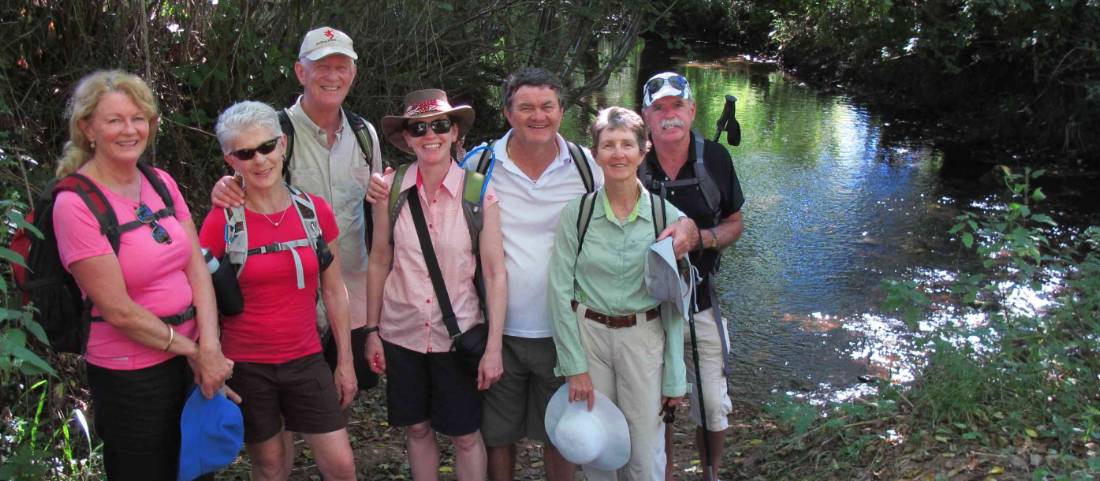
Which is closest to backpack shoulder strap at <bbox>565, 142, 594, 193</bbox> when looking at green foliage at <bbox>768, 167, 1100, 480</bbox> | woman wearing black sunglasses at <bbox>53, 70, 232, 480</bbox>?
woman wearing black sunglasses at <bbox>53, 70, 232, 480</bbox>

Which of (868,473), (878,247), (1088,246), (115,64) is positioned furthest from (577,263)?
(1088,246)

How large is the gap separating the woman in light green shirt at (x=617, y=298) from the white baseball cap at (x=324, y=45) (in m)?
0.94

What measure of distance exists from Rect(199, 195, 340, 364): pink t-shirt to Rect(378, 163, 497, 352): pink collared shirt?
0.29 metres

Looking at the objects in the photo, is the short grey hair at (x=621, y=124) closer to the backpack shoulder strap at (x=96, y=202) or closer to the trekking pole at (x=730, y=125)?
the trekking pole at (x=730, y=125)

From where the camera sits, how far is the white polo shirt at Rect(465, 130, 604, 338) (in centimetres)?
329

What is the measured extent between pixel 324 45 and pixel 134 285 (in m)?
1.09

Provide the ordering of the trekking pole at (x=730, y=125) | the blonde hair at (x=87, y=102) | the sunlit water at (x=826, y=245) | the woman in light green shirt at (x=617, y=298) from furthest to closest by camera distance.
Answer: the sunlit water at (x=826, y=245)
the trekking pole at (x=730, y=125)
the woman in light green shirt at (x=617, y=298)
the blonde hair at (x=87, y=102)

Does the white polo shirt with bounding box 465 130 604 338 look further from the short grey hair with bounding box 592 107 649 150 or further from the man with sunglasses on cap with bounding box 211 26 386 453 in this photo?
the man with sunglasses on cap with bounding box 211 26 386 453

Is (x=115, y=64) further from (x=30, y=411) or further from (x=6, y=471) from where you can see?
(x=6, y=471)

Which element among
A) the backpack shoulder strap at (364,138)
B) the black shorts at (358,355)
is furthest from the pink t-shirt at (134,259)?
the backpack shoulder strap at (364,138)

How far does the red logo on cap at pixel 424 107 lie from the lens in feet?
10.5

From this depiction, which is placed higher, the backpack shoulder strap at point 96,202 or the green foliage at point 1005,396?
the backpack shoulder strap at point 96,202

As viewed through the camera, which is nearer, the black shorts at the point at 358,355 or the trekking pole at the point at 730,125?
the black shorts at the point at 358,355

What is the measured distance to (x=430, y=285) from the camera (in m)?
3.22
